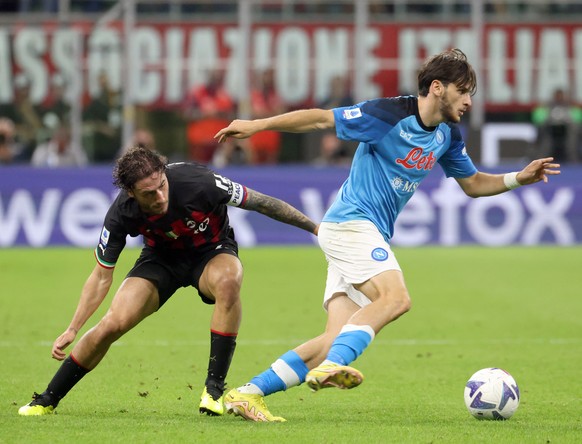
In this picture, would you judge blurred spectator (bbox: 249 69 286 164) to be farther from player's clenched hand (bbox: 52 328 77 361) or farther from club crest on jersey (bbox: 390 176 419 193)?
player's clenched hand (bbox: 52 328 77 361)

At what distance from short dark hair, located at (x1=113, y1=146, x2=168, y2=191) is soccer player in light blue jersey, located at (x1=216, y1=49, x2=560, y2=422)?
63cm

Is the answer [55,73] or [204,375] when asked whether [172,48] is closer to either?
[55,73]

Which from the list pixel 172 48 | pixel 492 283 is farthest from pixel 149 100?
pixel 492 283

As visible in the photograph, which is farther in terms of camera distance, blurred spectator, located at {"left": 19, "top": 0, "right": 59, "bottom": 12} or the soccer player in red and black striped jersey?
blurred spectator, located at {"left": 19, "top": 0, "right": 59, "bottom": 12}

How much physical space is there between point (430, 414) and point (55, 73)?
53.5 ft

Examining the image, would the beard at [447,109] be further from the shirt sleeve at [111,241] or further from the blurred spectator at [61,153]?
the blurred spectator at [61,153]

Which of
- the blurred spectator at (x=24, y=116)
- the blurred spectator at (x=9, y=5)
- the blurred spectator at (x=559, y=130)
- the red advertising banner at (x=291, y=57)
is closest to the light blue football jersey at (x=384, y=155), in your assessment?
the red advertising banner at (x=291, y=57)

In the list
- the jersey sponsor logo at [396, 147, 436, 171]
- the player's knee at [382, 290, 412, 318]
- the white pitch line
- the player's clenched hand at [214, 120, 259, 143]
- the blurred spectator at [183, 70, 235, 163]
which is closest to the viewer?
the player's clenched hand at [214, 120, 259, 143]

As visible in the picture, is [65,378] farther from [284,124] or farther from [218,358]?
[284,124]

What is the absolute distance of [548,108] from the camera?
2330 centimetres

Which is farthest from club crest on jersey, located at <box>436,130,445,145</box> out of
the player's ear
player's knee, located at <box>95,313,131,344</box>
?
player's knee, located at <box>95,313,131,344</box>

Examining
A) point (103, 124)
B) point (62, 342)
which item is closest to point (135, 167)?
point (62, 342)

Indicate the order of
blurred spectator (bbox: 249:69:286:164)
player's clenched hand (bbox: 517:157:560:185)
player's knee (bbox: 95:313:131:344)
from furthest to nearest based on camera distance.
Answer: blurred spectator (bbox: 249:69:286:164), player's clenched hand (bbox: 517:157:560:185), player's knee (bbox: 95:313:131:344)

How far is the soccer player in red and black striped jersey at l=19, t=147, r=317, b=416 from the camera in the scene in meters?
7.51
